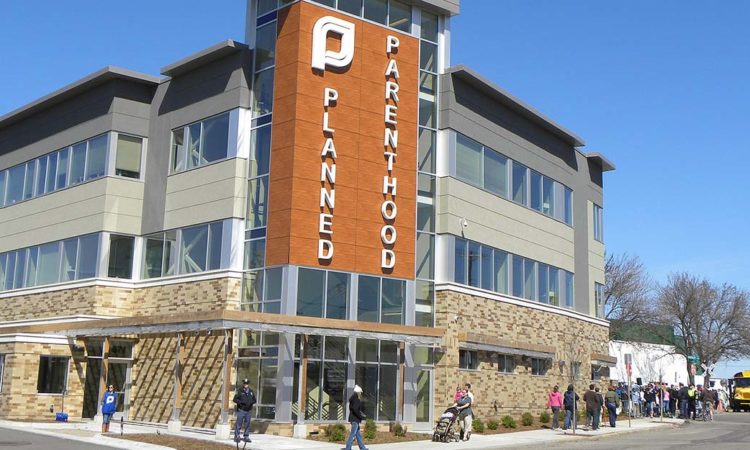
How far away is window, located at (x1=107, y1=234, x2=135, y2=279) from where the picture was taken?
121ft

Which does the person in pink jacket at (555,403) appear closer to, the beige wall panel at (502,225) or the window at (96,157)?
the beige wall panel at (502,225)

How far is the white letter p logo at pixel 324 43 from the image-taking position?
105 feet

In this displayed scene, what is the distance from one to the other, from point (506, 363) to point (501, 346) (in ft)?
5.72

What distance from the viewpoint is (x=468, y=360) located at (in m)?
35.6

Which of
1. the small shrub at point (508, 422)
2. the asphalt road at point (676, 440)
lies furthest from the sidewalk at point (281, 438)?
the asphalt road at point (676, 440)

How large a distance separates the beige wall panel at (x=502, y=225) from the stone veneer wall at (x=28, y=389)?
16.2 m

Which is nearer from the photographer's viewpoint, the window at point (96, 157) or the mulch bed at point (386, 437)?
the mulch bed at point (386, 437)

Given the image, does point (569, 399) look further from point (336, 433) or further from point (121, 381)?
point (121, 381)

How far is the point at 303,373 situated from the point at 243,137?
9797 mm

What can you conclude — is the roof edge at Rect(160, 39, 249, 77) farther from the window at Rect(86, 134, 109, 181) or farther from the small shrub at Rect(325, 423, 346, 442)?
the small shrub at Rect(325, 423, 346, 442)

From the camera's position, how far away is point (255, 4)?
34531mm

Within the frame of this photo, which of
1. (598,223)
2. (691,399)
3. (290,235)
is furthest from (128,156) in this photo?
(691,399)

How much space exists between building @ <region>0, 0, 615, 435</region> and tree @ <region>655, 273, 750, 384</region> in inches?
1844

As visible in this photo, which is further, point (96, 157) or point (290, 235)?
point (96, 157)
